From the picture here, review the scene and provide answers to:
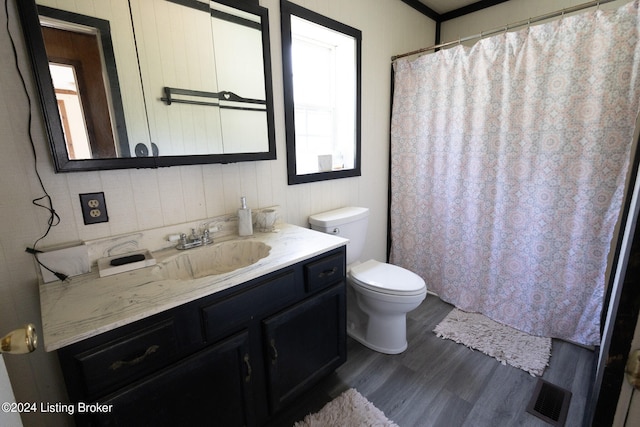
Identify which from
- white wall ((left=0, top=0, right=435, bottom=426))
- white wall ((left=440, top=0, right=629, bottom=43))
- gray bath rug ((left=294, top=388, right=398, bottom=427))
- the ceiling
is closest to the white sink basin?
white wall ((left=0, top=0, right=435, bottom=426))

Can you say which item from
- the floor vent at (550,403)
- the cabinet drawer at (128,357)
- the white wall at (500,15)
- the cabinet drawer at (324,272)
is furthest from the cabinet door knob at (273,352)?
the white wall at (500,15)

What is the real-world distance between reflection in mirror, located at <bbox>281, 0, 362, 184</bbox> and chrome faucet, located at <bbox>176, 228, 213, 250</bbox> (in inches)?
24.1

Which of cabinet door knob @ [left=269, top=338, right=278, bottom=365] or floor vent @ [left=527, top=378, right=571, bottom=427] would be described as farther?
floor vent @ [left=527, top=378, right=571, bottom=427]

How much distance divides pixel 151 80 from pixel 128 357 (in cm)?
105

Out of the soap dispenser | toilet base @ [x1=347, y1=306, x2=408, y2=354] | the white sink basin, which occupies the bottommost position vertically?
toilet base @ [x1=347, y1=306, x2=408, y2=354]

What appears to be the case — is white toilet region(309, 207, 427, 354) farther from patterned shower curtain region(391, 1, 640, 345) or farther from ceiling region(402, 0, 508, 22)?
ceiling region(402, 0, 508, 22)

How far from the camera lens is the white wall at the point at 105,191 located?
1000mm

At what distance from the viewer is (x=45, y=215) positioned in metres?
1.08

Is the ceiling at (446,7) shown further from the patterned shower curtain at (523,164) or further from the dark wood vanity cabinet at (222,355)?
the dark wood vanity cabinet at (222,355)

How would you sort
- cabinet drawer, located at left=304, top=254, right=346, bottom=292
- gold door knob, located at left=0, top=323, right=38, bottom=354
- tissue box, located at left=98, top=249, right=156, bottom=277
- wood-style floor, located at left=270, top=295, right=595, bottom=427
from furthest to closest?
1. wood-style floor, located at left=270, top=295, right=595, bottom=427
2. cabinet drawer, located at left=304, top=254, right=346, bottom=292
3. tissue box, located at left=98, top=249, right=156, bottom=277
4. gold door knob, located at left=0, top=323, right=38, bottom=354

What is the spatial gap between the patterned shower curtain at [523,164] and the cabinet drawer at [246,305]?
1.55m

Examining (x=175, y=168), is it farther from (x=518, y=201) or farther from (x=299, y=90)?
(x=518, y=201)

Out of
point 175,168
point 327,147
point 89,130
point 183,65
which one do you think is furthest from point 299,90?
point 89,130

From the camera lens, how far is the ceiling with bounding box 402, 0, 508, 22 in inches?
92.1
